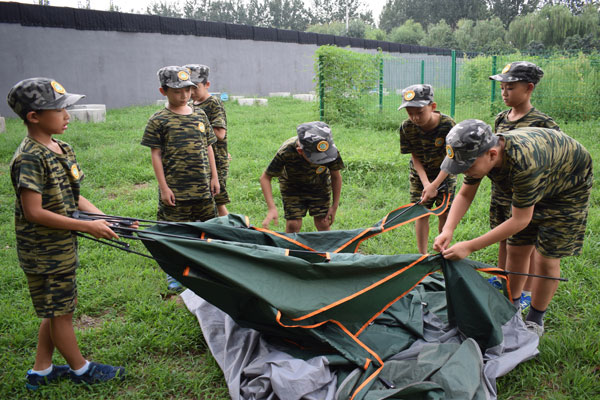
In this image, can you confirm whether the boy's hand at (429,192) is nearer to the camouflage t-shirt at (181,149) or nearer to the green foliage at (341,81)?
the camouflage t-shirt at (181,149)

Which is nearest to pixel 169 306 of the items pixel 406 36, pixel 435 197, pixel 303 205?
pixel 303 205

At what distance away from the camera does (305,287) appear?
2.42 metres

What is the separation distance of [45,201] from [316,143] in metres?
1.65

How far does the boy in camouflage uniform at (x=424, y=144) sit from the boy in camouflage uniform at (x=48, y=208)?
2.27 meters

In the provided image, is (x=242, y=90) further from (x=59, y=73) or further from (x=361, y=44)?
(x=361, y=44)

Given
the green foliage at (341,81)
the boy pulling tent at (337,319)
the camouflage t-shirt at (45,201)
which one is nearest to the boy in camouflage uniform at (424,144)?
the boy pulling tent at (337,319)

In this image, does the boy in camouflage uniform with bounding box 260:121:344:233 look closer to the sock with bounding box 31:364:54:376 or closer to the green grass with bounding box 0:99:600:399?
the green grass with bounding box 0:99:600:399

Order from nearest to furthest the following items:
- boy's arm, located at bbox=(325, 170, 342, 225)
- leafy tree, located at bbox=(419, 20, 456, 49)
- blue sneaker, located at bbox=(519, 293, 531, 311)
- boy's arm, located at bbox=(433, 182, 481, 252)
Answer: boy's arm, located at bbox=(433, 182, 481, 252), blue sneaker, located at bbox=(519, 293, 531, 311), boy's arm, located at bbox=(325, 170, 342, 225), leafy tree, located at bbox=(419, 20, 456, 49)

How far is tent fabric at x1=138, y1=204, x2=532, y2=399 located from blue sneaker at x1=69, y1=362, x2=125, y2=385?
73cm

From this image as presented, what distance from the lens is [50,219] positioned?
220 cm

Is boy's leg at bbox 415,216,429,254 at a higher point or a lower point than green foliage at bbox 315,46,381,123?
lower

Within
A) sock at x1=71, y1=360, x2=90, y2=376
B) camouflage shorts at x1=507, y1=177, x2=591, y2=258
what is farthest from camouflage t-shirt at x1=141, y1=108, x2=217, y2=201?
camouflage shorts at x1=507, y1=177, x2=591, y2=258

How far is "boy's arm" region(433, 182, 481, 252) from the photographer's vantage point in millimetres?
2650

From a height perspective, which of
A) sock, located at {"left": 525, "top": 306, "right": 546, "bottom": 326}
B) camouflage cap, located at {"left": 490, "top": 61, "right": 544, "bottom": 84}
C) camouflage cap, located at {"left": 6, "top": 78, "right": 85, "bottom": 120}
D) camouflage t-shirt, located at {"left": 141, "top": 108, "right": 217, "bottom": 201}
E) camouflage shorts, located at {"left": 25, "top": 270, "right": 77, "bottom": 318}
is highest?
camouflage cap, located at {"left": 490, "top": 61, "right": 544, "bottom": 84}
